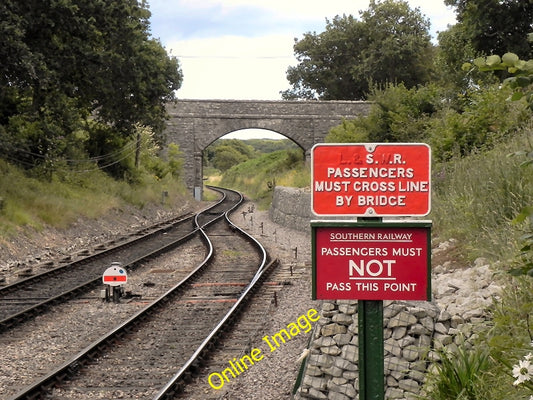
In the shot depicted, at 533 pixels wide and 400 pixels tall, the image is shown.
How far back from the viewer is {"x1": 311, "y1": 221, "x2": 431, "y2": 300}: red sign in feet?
12.0

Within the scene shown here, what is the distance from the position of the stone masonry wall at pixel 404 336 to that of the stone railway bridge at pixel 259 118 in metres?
38.6

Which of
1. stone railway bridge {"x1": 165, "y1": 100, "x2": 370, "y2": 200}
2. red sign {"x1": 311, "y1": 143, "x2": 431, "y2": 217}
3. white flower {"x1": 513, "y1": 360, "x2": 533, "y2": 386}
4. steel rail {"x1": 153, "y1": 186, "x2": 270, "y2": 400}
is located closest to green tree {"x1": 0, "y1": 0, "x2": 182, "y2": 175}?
steel rail {"x1": 153, "y1": 186, "x2": 270, "y2": 400}

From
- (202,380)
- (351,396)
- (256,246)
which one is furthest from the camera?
(256,246)

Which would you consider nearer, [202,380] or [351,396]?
[351,396]

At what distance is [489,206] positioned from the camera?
8.97 metres

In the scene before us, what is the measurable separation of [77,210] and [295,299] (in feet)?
46.8

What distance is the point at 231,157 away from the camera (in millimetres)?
112500

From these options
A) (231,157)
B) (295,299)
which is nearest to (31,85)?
(295,299)

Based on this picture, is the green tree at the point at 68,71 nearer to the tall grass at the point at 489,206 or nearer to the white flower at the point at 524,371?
the tall grass at the point at 489,206

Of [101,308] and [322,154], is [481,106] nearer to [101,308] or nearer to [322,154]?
[101,308]

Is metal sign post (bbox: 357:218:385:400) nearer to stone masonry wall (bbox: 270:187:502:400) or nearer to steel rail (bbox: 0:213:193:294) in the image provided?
stone masonry wall (bbox: 270:187:502:400)

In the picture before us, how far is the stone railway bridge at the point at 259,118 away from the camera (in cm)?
4641

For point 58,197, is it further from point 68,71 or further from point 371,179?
point 371,179

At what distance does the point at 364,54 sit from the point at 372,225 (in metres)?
55.6
